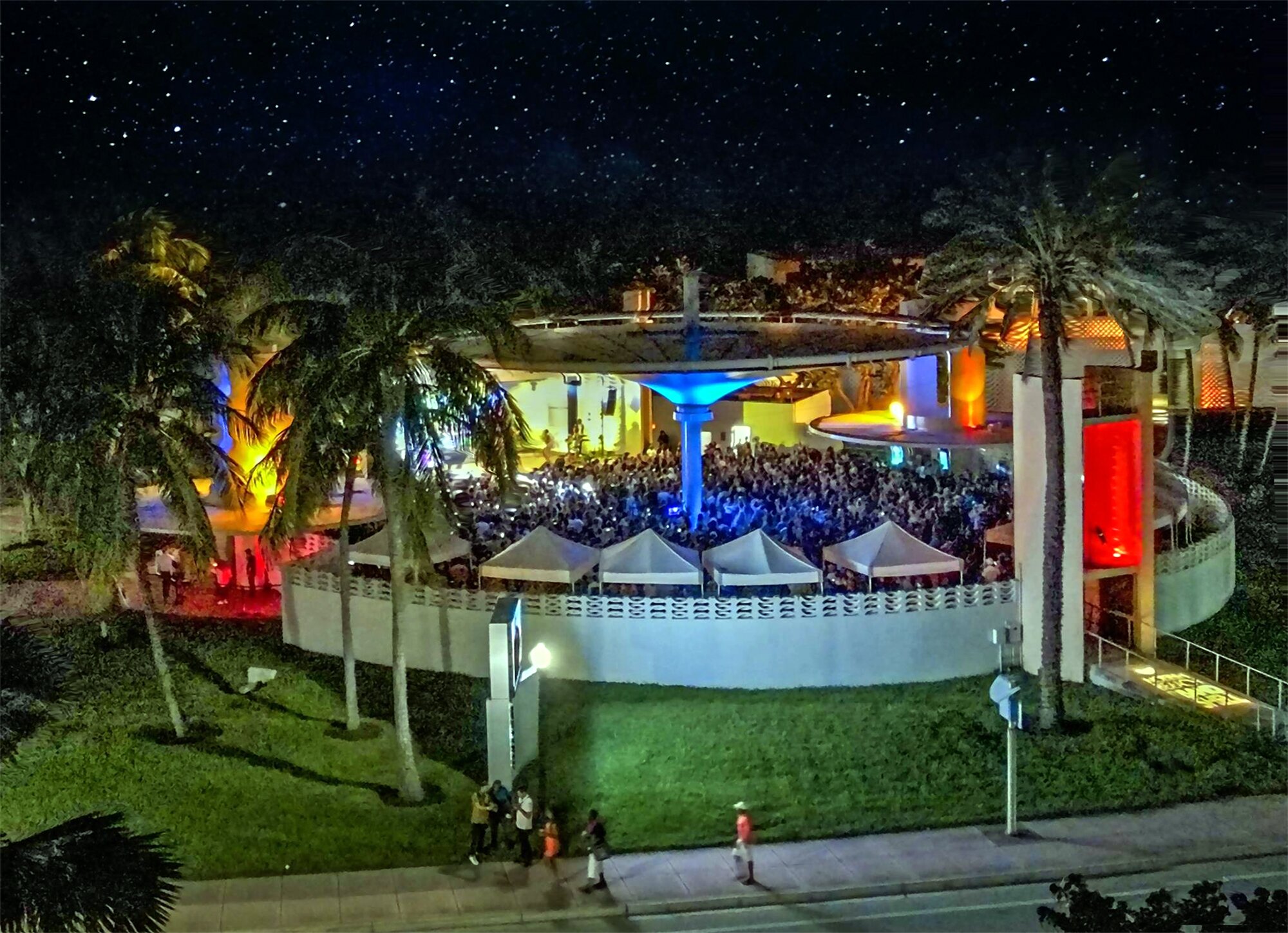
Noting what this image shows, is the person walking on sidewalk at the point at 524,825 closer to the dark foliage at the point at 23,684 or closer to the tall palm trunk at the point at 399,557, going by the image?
the tall palm trunk at the point at 399,557

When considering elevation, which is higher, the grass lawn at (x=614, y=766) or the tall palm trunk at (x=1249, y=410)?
the tall palm trunk at (x=1249, y=410)

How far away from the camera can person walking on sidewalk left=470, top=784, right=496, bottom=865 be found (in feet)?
50.8

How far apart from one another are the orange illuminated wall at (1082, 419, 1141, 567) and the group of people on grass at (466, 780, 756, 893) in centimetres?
995

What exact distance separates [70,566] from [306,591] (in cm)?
996

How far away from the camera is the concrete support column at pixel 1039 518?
20953 mm

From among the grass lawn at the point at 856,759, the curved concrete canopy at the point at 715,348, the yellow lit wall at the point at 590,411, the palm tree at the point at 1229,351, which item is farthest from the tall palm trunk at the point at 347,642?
the palm tree at the point at 1229,351

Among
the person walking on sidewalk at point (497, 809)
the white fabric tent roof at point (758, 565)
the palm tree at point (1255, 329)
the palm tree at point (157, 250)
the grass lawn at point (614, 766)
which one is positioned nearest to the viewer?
the person walking on sidewalk at point (497, 809)

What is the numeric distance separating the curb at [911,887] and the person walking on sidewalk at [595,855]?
A: 537 mm

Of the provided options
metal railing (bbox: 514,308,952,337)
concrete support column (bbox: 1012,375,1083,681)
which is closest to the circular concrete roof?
metal railing (bbox: 514,308,952,337)

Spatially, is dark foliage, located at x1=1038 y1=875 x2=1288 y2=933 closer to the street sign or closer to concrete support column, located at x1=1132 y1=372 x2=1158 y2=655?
the street sign

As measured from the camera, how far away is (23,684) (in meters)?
7.05

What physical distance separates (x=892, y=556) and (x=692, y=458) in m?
7.72

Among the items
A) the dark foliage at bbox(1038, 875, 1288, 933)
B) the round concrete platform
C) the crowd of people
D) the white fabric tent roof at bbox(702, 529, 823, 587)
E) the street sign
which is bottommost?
the street sign

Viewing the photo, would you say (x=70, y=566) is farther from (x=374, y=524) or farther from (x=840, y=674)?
(x=840, y=674)
